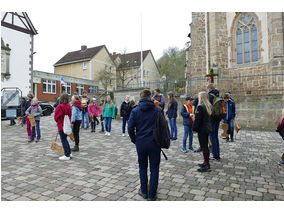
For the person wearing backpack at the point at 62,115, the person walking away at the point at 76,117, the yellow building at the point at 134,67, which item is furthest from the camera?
the yellow building at the point at 134,67

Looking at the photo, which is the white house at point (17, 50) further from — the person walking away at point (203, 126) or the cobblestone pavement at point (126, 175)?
the person walking away at point (203, 126)

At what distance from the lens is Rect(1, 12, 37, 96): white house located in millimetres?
24219

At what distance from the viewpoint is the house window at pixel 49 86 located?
1242 inches

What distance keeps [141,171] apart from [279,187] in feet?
8.42

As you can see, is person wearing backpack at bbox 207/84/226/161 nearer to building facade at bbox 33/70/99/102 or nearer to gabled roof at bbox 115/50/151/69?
building facade at bbox 33/70/99/102

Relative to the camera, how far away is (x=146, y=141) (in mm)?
3502

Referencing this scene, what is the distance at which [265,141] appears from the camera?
844cm

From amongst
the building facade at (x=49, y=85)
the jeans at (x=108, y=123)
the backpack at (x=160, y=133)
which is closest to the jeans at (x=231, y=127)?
the jeans at (x=108, y=123)

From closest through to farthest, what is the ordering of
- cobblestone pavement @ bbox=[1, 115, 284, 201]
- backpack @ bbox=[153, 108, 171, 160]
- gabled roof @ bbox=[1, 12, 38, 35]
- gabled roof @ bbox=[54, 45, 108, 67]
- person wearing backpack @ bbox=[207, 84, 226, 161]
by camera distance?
1. backpack @ bbox=[153, 108, 171, 160]
2. cobblestone pavement @ bbox=[1, 115, 284, 201]
3. person wearing backpack @ bbox=[207, 84, 226, 161]
4. gabled roof @ bbox=[1, 12, 38, 35]
5. gabled roof @ bbox=[54, 45, 108, 67]

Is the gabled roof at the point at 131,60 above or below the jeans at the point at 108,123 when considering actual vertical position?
above

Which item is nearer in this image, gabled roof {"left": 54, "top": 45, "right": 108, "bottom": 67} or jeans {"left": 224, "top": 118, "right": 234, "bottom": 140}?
jeans {"left": 224, "top": 118, "right": 234, "bottom": 140}

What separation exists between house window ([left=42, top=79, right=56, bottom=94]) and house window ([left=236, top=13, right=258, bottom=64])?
25996 millimetres

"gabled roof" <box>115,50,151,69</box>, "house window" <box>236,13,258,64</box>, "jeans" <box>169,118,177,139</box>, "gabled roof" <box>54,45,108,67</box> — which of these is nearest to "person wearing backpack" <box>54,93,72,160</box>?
"jeans" <box>169,118,177,139</box>

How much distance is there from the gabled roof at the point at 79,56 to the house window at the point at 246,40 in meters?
30.3
